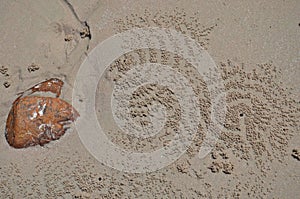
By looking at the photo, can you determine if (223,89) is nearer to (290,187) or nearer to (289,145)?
(289,145)

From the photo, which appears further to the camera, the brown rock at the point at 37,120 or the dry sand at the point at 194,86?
the brown rock at the point at 37,120

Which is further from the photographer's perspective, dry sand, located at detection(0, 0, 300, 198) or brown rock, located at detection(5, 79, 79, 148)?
brown rock, located at detection(5, 79, 79, 148)

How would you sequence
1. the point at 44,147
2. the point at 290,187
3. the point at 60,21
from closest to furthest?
the point at 290,187
the point at 44,147
the point at 60,21

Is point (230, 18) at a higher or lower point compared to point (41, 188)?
higher

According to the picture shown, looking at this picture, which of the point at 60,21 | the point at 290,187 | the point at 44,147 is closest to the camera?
the point at 290,187

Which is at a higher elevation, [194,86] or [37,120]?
[194,86]

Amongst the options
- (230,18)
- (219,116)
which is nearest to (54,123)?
(219,116)

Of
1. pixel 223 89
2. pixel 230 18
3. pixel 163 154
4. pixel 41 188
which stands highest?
pixel 230 18

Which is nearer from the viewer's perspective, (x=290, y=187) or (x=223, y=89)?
Result: (x=290, y=187)
